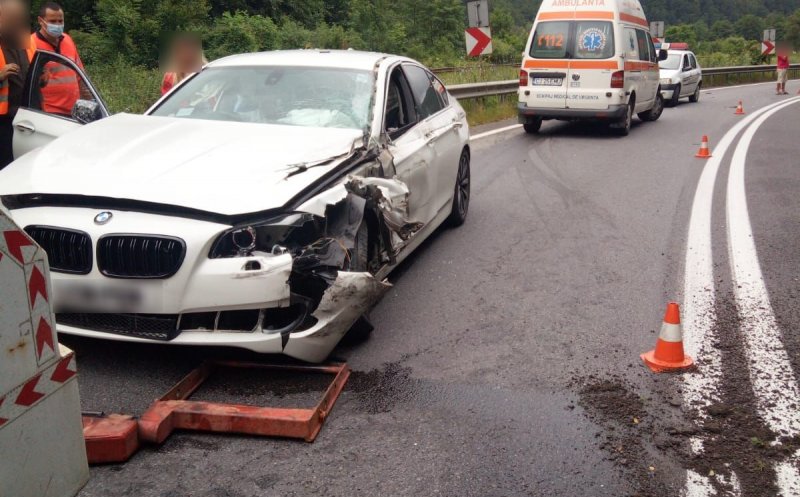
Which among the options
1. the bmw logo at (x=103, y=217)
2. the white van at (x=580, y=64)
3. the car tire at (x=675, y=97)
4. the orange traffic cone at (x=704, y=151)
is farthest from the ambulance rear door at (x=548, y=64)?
the bmw logo at (x=103, y=217)

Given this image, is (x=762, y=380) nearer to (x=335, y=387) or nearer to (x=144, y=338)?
(x=335, y=387)

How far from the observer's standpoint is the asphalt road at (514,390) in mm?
3139

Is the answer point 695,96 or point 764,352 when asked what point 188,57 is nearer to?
point 764,352

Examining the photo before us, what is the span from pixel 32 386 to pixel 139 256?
1.56m

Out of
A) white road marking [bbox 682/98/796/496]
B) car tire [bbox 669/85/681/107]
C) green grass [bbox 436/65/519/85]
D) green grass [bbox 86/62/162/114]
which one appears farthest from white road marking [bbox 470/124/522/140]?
car tire [bbox 669/85/681/107]

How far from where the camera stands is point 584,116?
14391 mm

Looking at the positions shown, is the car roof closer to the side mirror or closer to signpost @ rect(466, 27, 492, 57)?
the side mirror

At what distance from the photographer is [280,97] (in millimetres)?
5488

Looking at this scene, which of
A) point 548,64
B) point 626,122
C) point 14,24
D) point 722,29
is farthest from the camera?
point 722,29

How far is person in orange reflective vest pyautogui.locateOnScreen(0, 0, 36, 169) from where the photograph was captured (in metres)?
6.00

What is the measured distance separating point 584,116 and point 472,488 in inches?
480

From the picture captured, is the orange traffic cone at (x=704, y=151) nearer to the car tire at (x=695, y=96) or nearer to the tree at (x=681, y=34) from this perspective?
the car tire at (x=695, y=96)

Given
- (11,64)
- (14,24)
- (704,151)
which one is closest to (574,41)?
(704,151)

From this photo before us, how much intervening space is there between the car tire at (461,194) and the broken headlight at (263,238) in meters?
3.40
